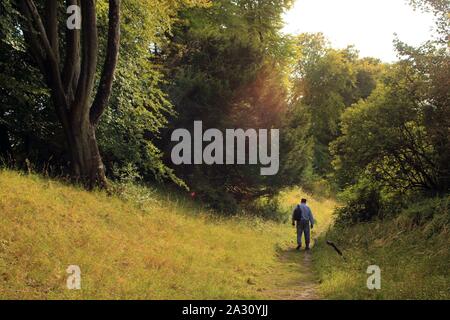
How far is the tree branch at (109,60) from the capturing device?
527 inches

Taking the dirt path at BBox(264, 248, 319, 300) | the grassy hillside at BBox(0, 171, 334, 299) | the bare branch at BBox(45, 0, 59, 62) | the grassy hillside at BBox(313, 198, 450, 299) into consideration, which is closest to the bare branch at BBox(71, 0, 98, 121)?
the bare branch at BBox(45, 0, 59, 62)

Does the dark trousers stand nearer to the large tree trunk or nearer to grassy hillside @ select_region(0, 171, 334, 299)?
grassy hillside @ select_region(0, 171, 334, 299)

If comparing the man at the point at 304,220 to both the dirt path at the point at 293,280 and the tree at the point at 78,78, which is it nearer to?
the dirt path at the point at 293,280

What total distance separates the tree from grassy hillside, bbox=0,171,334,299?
4.01 ft

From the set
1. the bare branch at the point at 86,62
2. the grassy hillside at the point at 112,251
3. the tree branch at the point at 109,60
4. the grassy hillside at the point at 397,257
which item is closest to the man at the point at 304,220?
the grassy hillside at the point at 397,257

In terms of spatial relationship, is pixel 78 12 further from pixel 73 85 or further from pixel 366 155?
pixel 366 155

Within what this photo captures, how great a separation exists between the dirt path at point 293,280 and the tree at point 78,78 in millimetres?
6022

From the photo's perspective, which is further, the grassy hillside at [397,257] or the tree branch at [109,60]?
the tree branch at [109,60]

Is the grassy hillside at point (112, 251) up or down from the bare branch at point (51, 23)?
down

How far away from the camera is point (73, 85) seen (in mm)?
13688

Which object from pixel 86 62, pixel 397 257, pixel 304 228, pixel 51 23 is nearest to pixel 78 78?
pixel 86 62

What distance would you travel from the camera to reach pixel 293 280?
10852 millimetres
